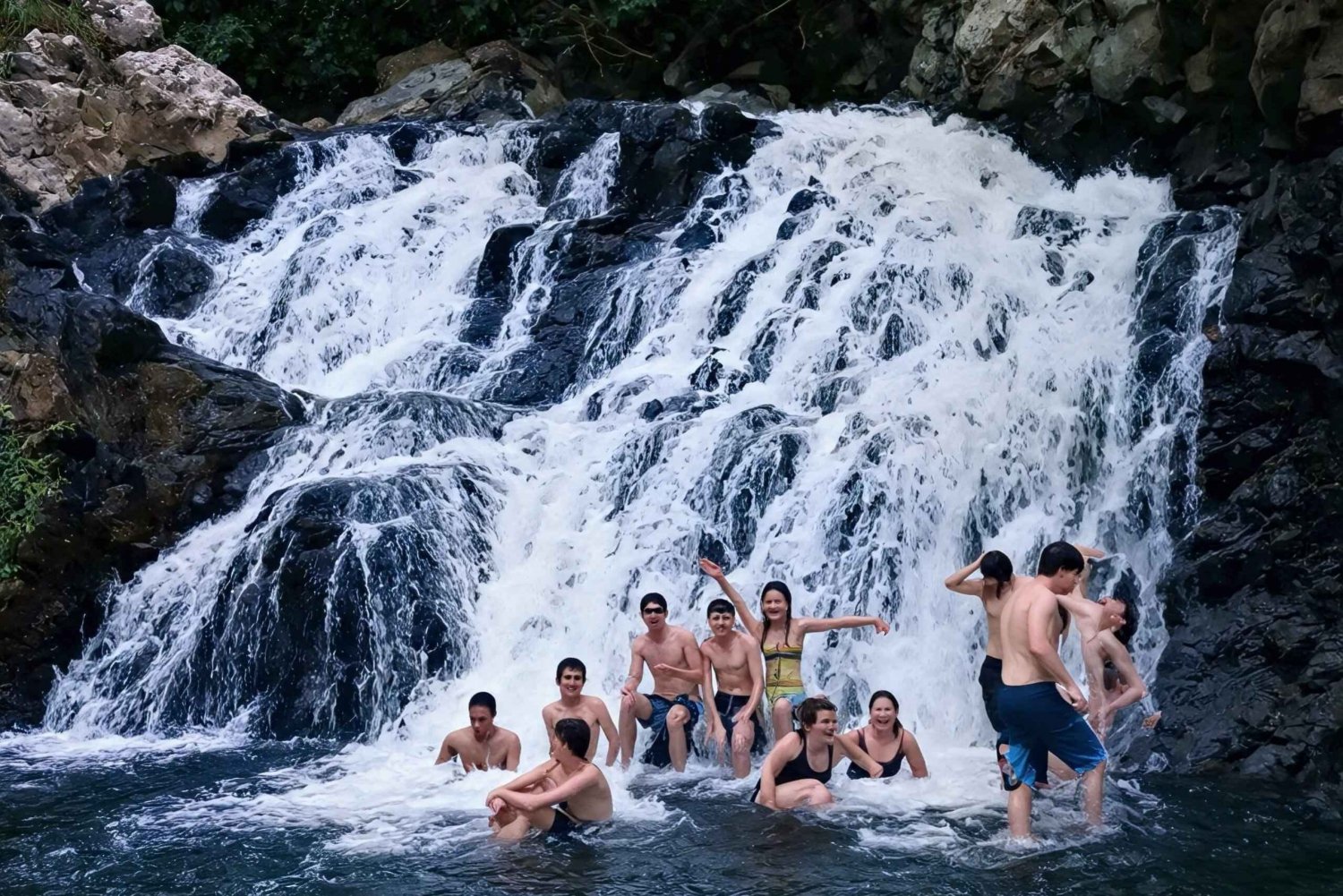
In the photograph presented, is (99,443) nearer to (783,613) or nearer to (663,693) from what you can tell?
(663,693)

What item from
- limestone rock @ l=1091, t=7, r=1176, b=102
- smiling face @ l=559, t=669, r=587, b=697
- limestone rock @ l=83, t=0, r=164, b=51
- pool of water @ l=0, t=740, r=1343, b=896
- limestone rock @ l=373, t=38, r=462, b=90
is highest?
limestone rock @ l=373, t=38, r=462, b=90

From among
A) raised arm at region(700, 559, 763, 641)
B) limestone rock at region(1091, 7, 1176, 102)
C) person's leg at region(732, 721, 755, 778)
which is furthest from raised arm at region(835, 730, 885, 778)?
limestone rock at region(1091, 7, 1176, 102)

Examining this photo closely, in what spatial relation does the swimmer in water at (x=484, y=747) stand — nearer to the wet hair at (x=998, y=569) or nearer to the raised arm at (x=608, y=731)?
the raised arm at (x=608, y=731)

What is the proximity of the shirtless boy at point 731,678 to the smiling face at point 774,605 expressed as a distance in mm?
198

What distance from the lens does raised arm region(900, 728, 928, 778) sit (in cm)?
835

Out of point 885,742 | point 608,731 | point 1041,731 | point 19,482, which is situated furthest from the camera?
point 19,482

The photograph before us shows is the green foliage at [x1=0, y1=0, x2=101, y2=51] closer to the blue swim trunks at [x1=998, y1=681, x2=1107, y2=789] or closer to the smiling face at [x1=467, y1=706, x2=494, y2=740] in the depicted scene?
the smiling face at [x1=467, y1=706, x2=494, y2=740]

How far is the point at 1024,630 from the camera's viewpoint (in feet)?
22.2

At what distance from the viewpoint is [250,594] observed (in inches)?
437

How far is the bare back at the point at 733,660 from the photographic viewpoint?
8.88m

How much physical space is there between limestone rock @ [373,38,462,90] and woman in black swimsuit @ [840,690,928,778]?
1517cm

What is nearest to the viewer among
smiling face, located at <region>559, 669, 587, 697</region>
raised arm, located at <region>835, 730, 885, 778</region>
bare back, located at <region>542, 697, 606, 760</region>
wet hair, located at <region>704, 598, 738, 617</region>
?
raised arm, located at <region>835, 730, 885, 778</region>

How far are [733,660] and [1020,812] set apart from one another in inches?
91.2

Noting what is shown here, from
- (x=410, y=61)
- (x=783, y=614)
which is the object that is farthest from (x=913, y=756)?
(x=410, y=61)
